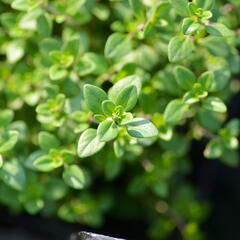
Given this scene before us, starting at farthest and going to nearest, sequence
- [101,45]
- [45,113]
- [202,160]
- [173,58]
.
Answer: [202,160]
[101,45]
[45,113]
[173,58]

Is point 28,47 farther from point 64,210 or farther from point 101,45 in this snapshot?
point 64,210

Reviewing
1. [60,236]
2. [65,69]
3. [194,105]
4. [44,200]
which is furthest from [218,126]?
[60,236]

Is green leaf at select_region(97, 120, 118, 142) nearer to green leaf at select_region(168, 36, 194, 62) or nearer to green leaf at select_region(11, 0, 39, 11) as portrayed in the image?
green leaf at select_region(168, 36, 194, 62)

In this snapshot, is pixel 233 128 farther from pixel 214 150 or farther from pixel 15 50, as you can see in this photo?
pixel 15 50

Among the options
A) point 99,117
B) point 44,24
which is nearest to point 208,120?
point 99,117

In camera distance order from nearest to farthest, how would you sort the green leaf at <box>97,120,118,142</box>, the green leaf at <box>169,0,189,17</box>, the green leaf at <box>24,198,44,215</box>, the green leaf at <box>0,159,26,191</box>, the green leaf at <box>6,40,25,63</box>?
the green leaf at <box>97,120,118,142</box> → the green leaf at <box>169,0,189,17</box> → the green leaf at <box>0,159,26,191</box> → the green leaf at <box>24,198,44,215</box> → the green leaf at <box>6,40,25,63</box>

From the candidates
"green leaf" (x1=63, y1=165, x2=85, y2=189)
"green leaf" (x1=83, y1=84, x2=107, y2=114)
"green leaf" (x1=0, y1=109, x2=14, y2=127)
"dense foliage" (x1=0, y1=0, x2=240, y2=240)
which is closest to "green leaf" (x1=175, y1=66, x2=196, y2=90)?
"dense foliage" (x1=0, y1=0, x2=240, y2=240)

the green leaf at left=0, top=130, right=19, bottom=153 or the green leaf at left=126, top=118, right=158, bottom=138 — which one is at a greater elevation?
the green leaf at left=126, top=118, right=158, bottom=138

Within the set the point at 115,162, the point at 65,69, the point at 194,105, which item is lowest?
the point at 115,162
